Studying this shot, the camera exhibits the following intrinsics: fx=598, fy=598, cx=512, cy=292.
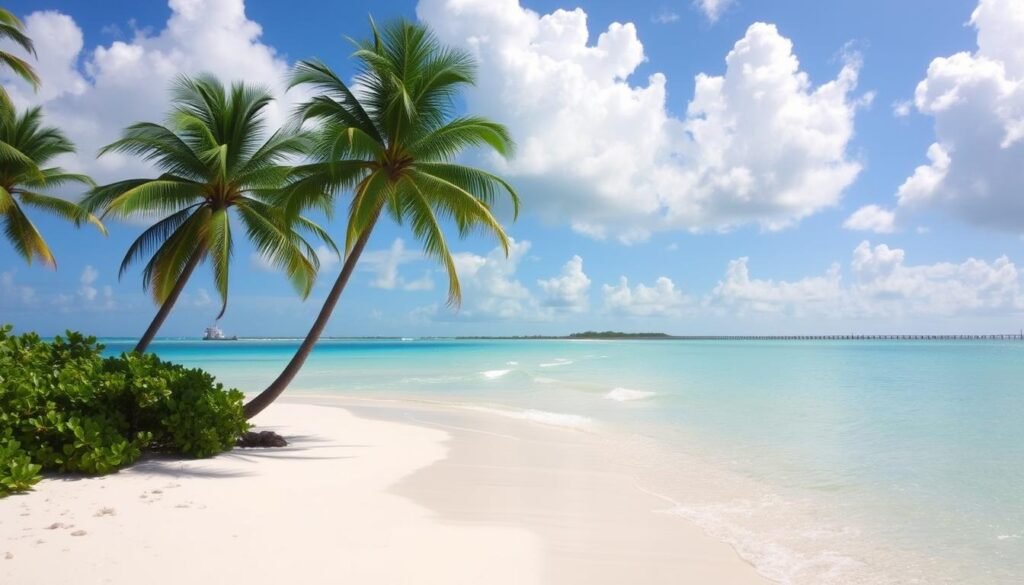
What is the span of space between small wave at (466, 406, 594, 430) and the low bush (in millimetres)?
6961

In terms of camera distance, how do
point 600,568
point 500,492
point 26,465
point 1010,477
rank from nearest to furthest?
point 600,568 < point 26,465 < point 500,492 < point 1010,477

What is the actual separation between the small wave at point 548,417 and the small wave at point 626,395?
3561 mm

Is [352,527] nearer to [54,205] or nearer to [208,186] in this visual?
[208,186]

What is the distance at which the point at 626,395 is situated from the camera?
63.5 ft

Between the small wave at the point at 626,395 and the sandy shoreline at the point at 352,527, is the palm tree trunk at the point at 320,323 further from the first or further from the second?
the small wave at the point at 626,395

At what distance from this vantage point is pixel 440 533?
524cm

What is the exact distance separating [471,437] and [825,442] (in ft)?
21.2

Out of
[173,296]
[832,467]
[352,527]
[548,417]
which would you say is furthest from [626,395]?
[352,527]

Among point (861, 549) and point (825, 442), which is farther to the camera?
point (825, 442)

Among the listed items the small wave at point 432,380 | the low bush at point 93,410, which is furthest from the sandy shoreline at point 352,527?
the small wave at point 432,380

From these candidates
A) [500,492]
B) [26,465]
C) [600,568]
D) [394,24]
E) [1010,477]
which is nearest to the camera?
[600,568]

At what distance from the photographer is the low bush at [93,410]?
6.35m

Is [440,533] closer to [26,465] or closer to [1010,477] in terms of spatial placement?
[26,465]

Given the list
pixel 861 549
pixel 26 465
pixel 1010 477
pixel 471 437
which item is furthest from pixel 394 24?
pixel 1010 477
